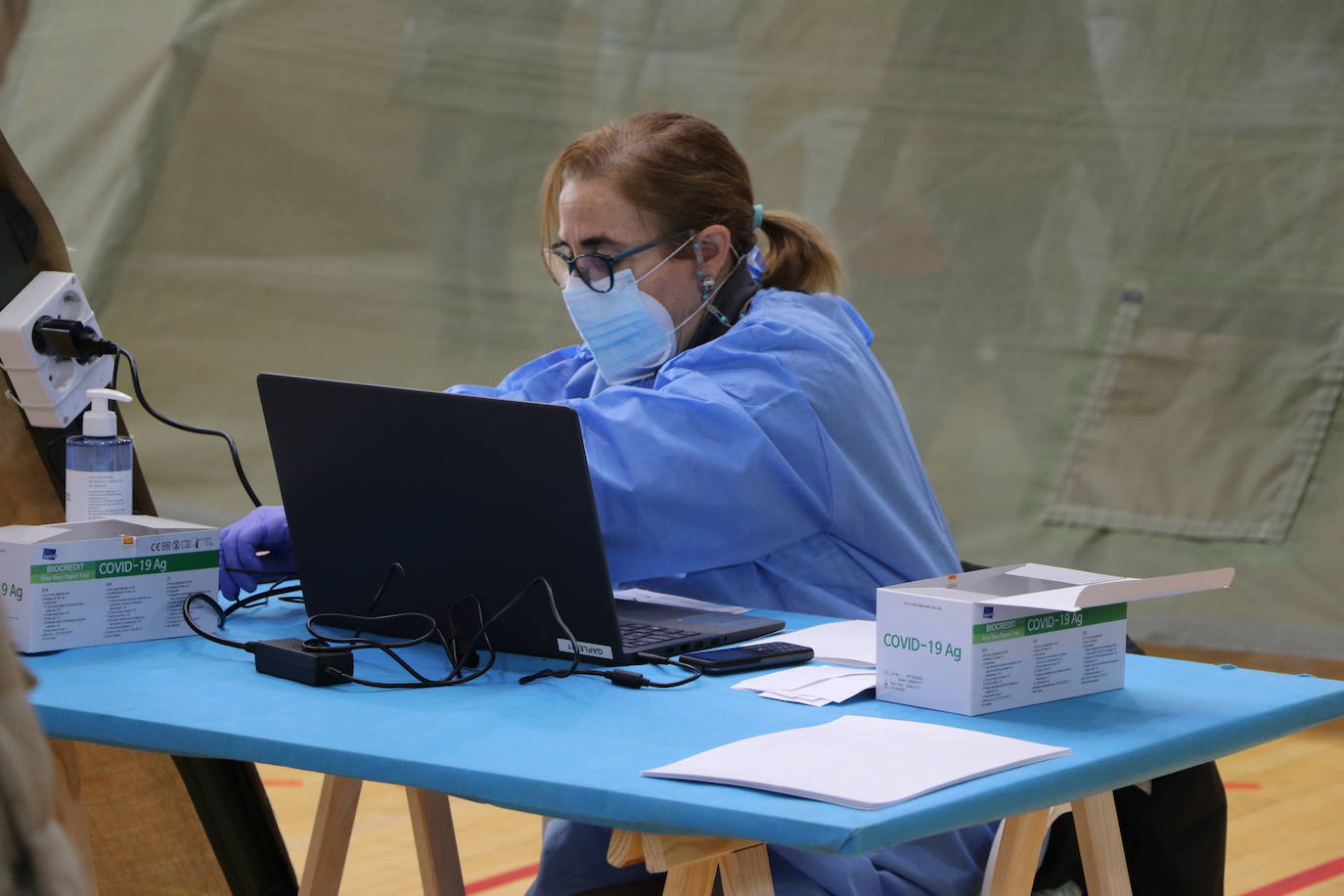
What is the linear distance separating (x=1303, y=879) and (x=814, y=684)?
5.35ft

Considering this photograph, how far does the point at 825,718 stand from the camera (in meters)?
1.04

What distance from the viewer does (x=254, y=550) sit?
1535 mm

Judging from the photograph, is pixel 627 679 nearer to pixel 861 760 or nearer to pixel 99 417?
pixel 861 760

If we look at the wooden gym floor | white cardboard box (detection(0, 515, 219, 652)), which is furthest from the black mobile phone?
the wooden gym floor

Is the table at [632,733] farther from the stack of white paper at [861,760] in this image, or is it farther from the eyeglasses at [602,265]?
the eyeglasses at [602,265]

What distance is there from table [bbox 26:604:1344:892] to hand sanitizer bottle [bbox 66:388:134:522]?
0.67 ft

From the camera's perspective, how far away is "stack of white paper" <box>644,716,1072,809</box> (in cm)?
84

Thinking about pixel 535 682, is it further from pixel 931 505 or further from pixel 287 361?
pixel 287 361

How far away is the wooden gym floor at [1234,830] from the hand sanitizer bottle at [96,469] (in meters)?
1.09

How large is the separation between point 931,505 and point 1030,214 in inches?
71.1

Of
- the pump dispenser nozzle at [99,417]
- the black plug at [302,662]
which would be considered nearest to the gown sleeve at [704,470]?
the black plug at [302,662]

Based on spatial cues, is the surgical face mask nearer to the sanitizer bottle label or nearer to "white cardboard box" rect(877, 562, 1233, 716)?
the sanitizer bottle label

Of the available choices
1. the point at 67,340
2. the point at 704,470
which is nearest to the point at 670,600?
the point at 704,470

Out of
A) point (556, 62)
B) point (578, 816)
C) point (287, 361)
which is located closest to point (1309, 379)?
point (556, 62)
